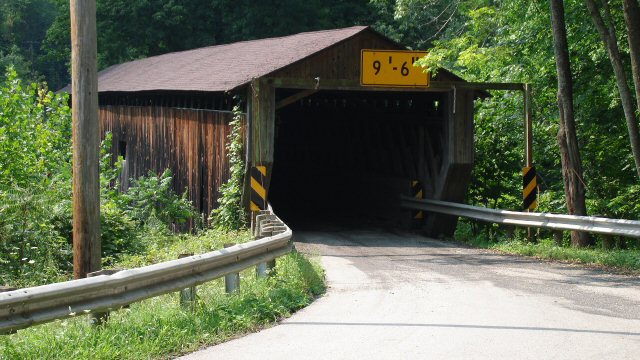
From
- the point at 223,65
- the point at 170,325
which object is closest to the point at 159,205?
the point at 223,65

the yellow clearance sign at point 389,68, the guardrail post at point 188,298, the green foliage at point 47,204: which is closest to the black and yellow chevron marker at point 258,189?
the green foliage at point 47,204

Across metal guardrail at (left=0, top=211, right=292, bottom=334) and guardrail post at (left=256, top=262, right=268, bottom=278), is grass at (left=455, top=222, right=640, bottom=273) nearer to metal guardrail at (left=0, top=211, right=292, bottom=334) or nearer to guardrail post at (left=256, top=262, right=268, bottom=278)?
guardrail post at (left=256, top=262, right=268, bottom=278)

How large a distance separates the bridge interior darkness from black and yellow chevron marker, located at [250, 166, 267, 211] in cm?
433

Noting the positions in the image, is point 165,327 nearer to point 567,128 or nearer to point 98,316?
point 98,316

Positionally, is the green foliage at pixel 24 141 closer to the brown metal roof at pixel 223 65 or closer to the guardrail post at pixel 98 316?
the brown metal roof at pixel 223 65

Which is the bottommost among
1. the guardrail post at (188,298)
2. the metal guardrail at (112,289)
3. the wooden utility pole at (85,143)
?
the guardrail post at (188,298)

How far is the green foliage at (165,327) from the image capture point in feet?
19.6

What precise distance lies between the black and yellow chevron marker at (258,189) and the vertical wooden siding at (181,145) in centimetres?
221

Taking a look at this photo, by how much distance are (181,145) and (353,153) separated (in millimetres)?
4718

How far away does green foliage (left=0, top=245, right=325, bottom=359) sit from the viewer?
19.6ft

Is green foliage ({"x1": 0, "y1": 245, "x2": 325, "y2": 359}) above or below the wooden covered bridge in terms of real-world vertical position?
below

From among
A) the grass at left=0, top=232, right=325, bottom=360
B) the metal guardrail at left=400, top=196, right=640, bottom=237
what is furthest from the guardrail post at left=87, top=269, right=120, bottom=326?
the metal guardrail at left=400, top=196, right=640, bottom=237

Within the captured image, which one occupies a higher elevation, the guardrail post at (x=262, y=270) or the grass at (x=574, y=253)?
the guardrail post at (x=262, y=270)

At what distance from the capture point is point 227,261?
26.5 feet
